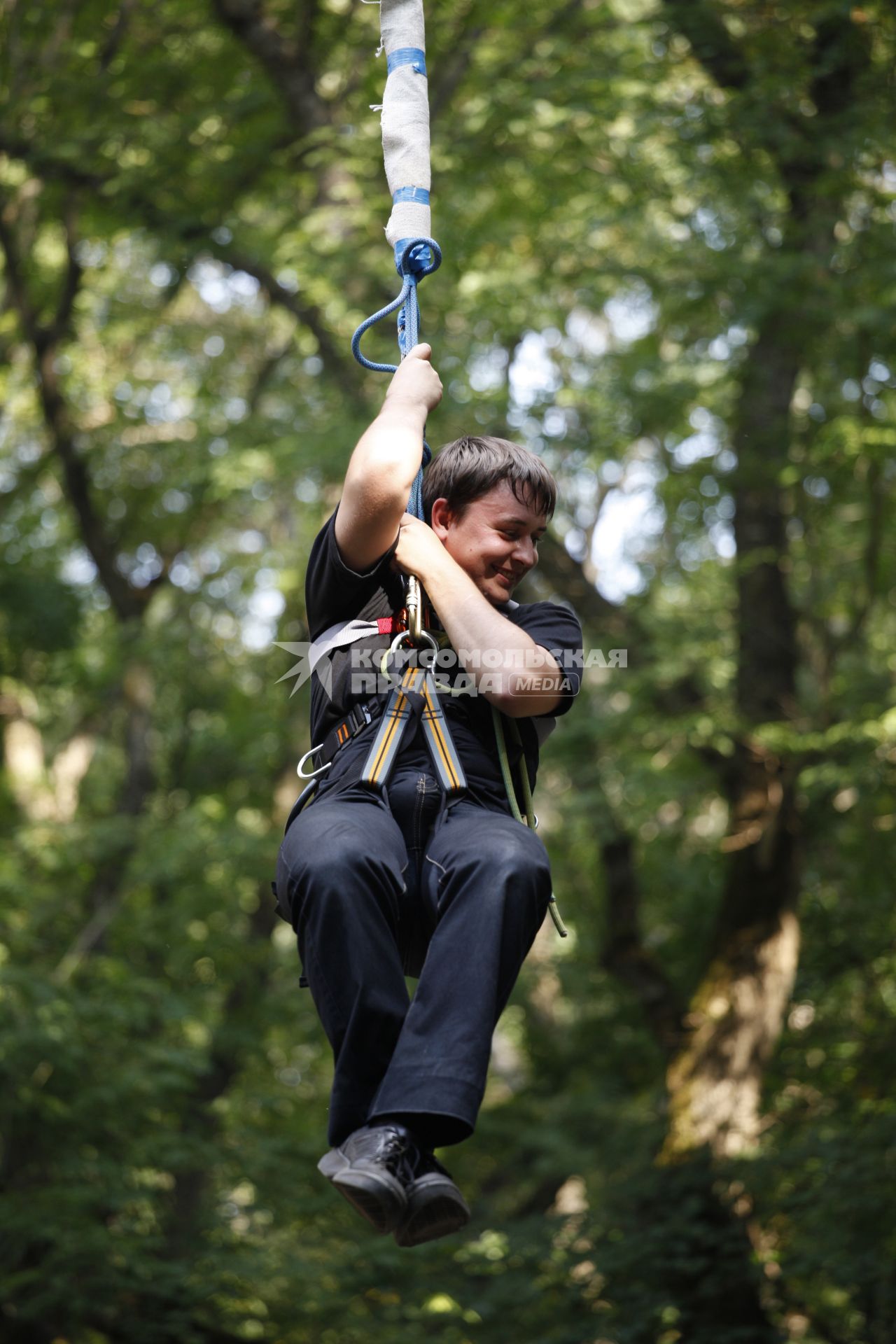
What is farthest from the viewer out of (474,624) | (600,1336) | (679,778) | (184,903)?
(184,903)

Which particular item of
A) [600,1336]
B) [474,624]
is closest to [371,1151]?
[474,624]

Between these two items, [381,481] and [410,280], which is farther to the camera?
[410,280]

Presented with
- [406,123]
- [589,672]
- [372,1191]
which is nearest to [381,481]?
[406,123]

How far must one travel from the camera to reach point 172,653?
10.6 metres

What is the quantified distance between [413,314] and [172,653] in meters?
8.31

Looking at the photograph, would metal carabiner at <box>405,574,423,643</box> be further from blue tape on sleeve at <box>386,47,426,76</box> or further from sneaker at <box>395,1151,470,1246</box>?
blue tape on sleeve at <box>386,47,426,76</box>

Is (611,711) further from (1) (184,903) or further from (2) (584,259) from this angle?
(1) (184,903)

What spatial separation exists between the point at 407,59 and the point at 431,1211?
222cm

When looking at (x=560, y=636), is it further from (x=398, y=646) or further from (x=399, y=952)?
(x=399, y=952)

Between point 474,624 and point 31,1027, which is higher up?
point 474,624

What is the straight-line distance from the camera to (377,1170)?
1887mm

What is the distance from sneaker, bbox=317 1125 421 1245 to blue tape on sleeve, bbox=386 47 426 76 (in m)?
2.08

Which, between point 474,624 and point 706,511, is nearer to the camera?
point 474,624

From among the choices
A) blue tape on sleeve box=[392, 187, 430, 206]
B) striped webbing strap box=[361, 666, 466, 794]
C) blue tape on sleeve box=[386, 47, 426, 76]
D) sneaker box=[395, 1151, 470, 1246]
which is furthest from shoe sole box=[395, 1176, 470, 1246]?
blue tape on sleeve box=[386, 47, 426, 76]
